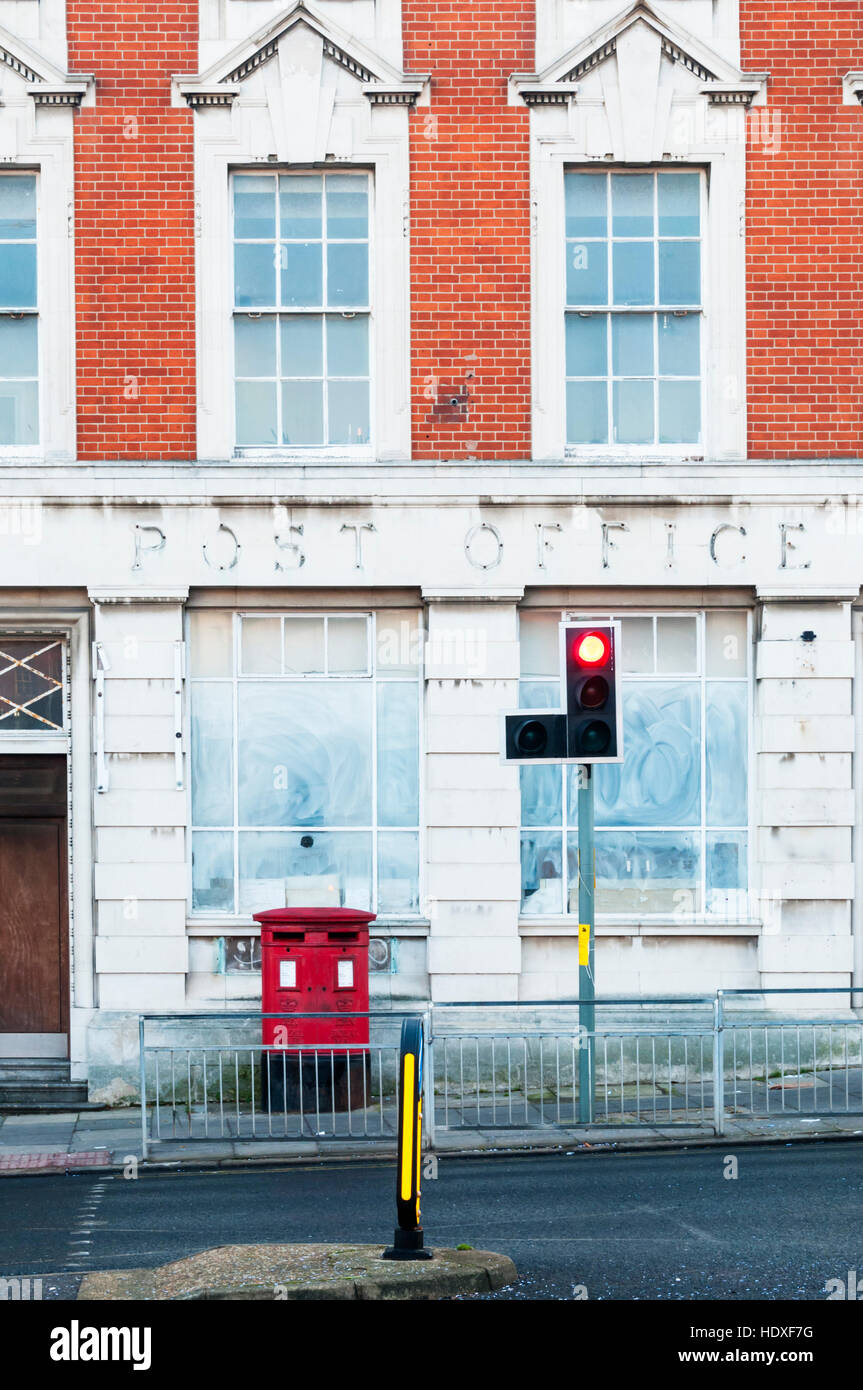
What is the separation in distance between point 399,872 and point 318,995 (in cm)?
178

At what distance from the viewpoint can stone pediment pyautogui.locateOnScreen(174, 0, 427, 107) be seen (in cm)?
1420

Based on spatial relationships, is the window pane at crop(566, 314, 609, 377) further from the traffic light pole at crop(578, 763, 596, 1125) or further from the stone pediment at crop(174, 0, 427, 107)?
the traffic light pole at crop(578, 763, 596, 1125)

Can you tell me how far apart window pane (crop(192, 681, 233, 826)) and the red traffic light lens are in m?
3.46

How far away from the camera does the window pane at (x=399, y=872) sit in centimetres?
1447

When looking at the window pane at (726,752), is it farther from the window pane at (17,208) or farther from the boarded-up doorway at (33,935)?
the window pane at (17,208)

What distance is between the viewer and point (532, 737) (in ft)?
40.0

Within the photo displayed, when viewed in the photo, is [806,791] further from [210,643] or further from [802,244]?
[210,643]

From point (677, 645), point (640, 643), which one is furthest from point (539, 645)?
point (677, 645)

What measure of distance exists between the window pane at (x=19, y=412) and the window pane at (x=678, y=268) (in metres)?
5.16

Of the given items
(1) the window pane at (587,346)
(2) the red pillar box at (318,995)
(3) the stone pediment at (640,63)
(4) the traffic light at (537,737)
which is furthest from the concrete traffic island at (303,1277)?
(3) the stone pediment at (640,63)

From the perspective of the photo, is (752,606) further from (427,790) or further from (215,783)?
(215,783)

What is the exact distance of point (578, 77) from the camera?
566 inches

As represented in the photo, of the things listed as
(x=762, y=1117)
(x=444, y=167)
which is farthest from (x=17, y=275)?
(x=762, y=1117)
